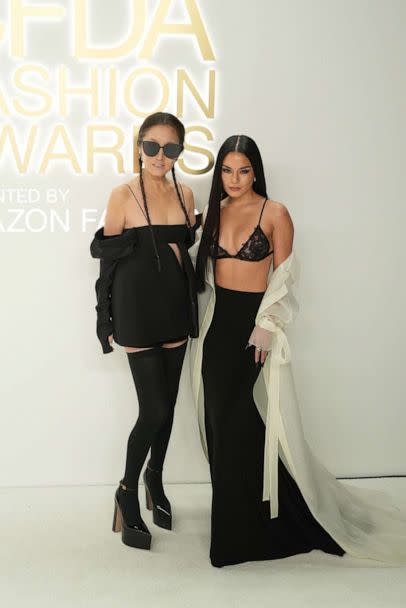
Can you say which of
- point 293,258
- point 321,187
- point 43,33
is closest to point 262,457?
point 293,258

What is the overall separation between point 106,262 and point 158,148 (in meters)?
0.49

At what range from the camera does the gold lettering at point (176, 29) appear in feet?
8.93

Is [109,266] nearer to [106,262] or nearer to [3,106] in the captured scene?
[106,262]

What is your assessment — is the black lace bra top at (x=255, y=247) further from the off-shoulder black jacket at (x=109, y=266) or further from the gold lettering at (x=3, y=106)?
the gold lettering at (x=3, y=106)

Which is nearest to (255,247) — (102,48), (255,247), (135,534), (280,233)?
(255,247)

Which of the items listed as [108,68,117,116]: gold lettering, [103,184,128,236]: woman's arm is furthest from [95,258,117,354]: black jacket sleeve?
[108,68,117,116]: gold lettering

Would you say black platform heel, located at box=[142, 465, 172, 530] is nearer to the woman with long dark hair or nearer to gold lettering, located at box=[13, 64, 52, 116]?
the woman with long dark hair

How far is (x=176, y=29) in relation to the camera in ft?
8.99

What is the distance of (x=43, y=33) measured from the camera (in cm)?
271

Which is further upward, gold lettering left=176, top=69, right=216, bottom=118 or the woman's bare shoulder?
gold lettering left=176, top=69, right=216, bottom=118

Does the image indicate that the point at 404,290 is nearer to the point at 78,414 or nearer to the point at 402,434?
the point at 402,434

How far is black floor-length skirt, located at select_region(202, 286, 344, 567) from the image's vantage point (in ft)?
8.09

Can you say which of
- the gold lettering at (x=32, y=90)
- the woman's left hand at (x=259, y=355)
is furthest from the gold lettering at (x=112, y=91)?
the woman's left hand at (x=259, y=355)

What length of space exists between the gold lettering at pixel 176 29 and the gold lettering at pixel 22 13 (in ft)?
1.30
